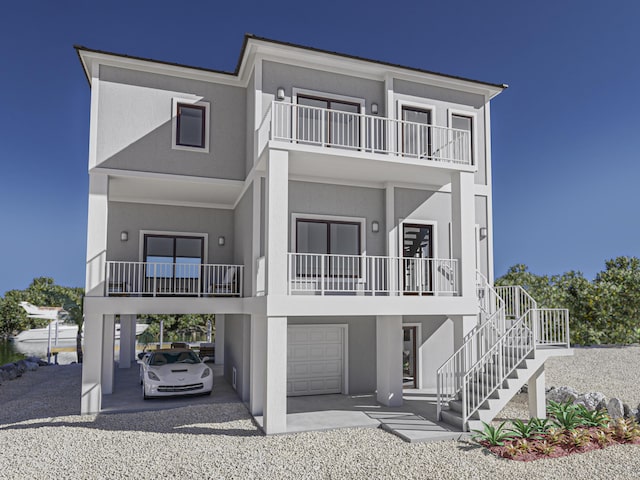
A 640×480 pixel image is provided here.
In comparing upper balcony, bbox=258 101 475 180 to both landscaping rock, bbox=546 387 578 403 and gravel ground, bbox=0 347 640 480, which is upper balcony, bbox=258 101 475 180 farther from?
gravel ground, bbox=0 347 640 480

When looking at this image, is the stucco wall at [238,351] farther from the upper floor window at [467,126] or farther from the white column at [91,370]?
the upper floor window at [467,126]

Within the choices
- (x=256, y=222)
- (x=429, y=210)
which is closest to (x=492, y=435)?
(x=429, y=210)

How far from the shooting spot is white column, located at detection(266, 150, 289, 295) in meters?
9.05

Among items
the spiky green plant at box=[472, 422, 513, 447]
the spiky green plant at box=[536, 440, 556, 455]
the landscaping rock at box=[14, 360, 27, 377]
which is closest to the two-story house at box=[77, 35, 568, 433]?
the spiky green plant at box=[472, 422, 513, 447]

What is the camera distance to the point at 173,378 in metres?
12.0

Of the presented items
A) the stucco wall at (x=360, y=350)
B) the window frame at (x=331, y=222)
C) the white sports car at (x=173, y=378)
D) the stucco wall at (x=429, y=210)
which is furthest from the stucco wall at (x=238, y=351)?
the stucco wall at (x=429, y=210)

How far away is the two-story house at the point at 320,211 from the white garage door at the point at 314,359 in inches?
1.5

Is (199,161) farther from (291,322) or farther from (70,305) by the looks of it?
(70,305)

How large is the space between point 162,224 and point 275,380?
24.6ft

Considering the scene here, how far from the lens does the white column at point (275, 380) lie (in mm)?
8844

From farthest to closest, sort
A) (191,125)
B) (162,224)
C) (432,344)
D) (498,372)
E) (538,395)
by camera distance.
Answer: (162,224) → (432,344) → (191,125) → (538,395) → (498,372)

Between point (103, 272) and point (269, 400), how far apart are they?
5360 millimetres

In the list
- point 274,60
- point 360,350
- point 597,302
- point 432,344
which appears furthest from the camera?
point 597,302

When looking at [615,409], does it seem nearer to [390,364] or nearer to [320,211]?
[390,364]
